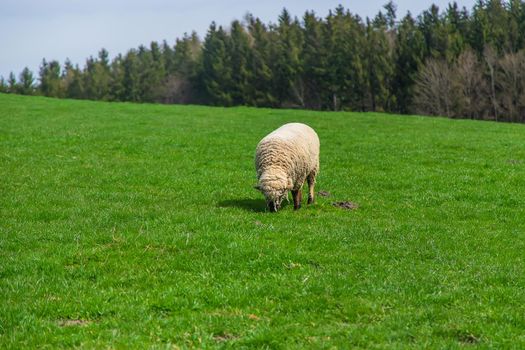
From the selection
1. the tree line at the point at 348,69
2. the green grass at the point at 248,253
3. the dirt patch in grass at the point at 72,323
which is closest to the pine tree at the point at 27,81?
the tree line at the point at 348,69

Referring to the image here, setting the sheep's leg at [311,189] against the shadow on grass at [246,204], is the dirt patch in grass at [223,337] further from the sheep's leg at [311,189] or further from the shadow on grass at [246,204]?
the sheep's leg at [311,189]

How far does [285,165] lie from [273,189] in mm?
1086

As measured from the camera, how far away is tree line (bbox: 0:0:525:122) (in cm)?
7400

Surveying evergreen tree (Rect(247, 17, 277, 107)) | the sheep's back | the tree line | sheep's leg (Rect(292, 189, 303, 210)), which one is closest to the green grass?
sheep's leg (Rect(292, 189, 303, 210))

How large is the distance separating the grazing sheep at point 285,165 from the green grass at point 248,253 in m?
0.60

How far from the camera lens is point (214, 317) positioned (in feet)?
27.5

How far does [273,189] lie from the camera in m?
15.4

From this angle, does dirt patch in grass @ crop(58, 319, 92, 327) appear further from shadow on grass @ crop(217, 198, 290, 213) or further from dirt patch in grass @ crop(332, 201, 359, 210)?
dirt patch in grass @ crop(332, 201, 359, 210)

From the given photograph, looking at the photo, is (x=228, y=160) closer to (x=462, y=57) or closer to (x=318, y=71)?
(x=462, y=57)

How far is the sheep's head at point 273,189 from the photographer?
15.4 meters

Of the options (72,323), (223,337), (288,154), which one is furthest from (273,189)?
(72,323)

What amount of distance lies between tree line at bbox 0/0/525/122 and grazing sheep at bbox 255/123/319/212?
60.6m

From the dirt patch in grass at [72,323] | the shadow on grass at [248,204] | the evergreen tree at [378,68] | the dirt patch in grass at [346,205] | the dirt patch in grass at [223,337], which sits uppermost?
the evergreen tree at [378,68]

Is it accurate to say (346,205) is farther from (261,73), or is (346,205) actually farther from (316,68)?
(261,73)
